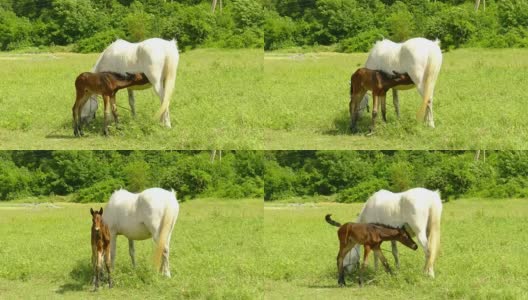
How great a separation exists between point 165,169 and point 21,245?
2795mm

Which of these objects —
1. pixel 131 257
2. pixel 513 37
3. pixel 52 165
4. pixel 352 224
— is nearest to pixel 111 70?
pixel 131 257

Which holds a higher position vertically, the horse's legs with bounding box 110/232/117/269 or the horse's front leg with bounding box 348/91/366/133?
the horse's front leg with bounding box 348/91/366/133

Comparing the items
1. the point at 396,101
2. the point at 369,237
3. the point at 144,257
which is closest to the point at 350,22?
the point at 396,101

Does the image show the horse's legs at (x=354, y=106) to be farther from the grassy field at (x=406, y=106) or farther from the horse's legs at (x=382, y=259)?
the horse's legs at (x=382, y=259)

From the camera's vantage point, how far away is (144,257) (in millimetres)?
17281

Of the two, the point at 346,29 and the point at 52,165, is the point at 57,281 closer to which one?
the point at 346,29

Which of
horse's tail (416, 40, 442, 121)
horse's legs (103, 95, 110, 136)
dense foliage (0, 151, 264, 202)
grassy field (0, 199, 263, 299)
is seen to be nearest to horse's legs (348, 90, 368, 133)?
horse's tail (416, 40, 442, 121)

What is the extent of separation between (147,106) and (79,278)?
10.5 ft

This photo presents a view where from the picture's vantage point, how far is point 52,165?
26.0m

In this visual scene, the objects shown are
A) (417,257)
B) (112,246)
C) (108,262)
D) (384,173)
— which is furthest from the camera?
(384,173)

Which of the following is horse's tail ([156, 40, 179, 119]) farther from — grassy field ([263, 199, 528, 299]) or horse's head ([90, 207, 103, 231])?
grassy field ([263, 199, 528, 299])

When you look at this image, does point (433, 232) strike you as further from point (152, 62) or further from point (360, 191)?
point (360, 191)

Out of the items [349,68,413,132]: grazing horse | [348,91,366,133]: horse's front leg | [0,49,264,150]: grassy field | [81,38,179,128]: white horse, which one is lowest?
[0,49,264,150]: grassy field

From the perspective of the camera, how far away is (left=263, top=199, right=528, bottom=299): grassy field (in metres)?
16.0
